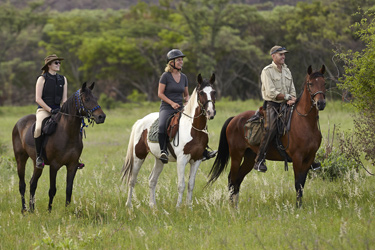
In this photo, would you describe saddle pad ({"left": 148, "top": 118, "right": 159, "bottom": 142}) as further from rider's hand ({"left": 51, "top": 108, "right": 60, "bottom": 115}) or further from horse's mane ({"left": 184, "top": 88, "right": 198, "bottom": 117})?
rider's hand ({"left": 51, "top": 108, "right": 60, "bottom": 115})

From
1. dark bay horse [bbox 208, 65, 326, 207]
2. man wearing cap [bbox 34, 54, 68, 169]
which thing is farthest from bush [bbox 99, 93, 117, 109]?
dark bay horse [bbox 208, 65, 326, 207]

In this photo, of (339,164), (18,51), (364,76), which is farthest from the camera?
(18,51)

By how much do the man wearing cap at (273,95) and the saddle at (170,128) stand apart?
5.04 ft

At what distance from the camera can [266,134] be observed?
839 centimetres

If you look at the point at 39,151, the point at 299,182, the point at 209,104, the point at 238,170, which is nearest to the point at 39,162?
the point at 39,151

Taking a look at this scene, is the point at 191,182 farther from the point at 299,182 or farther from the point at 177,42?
the point at 177,42

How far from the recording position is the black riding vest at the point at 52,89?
890 centimetres

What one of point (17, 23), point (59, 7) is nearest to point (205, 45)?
point (17, 23)

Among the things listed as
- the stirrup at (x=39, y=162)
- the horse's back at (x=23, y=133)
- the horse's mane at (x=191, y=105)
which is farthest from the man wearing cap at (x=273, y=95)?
the horse's back at (x=23, y=133)

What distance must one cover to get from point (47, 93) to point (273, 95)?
4.08 m

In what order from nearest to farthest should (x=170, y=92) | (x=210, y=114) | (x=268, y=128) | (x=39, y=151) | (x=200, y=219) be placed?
(x=200, y=219) → (x=210, y=114) → (x=268, y=128) → (x=39, y=151) → (x=170, y=92)

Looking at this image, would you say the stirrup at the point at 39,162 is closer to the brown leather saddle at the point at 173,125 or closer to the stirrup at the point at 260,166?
the brown leather saddle at the point at 173,125

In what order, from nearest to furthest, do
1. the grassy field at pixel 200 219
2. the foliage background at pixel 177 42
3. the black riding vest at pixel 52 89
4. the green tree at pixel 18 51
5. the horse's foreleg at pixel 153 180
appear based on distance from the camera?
the grassy field at pixel 200 219 < the black riding vest at pixel 52 89 < the horse's foreleg at pixel 153 180 < the foliage background at pixel 177 42 < the green tree at pixel 18 51

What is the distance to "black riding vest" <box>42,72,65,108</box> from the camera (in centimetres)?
890
